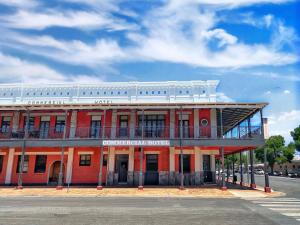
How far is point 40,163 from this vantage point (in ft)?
77.2

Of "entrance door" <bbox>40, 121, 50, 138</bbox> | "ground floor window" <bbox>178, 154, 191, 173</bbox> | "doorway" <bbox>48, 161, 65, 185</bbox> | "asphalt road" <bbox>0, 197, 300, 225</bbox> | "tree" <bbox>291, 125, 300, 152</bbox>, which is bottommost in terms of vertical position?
"asphalt road" <bbox>0, 197, 300, 225</bbox>

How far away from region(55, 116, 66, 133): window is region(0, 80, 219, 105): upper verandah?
10.8ft

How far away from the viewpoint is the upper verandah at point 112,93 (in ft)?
86.3

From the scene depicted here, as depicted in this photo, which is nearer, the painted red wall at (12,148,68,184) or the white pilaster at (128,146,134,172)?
the white pilaster at (128,146,134,172)

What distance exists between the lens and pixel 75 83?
28047 millimetres

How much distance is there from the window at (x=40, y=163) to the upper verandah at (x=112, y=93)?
6235 mm

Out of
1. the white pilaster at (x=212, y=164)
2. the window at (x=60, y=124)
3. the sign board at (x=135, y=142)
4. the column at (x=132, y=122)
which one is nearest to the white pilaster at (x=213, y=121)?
the white pilaster at (x=212, y=164)

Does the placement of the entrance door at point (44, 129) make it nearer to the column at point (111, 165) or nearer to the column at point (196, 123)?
the column at point (111, 165)

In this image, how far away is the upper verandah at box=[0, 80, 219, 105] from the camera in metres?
26.3

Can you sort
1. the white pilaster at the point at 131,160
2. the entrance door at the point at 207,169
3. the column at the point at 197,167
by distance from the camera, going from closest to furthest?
the column at the point at 197,167 < the white pilaster at the point at 131,160 < the entrance door at the point at 207,169

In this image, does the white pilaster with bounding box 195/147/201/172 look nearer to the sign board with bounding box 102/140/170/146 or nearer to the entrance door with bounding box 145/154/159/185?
the entrance door with bounding box 145/154/159/185

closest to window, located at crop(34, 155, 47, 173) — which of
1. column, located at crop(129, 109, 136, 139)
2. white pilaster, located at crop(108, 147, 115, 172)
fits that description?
white pilaster, located at crop(108, 147, 115, 172)

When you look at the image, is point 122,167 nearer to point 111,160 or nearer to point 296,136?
point 111,160

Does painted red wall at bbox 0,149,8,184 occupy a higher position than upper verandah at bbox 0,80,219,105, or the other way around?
upper verandah at bbox 0,80,219,105
